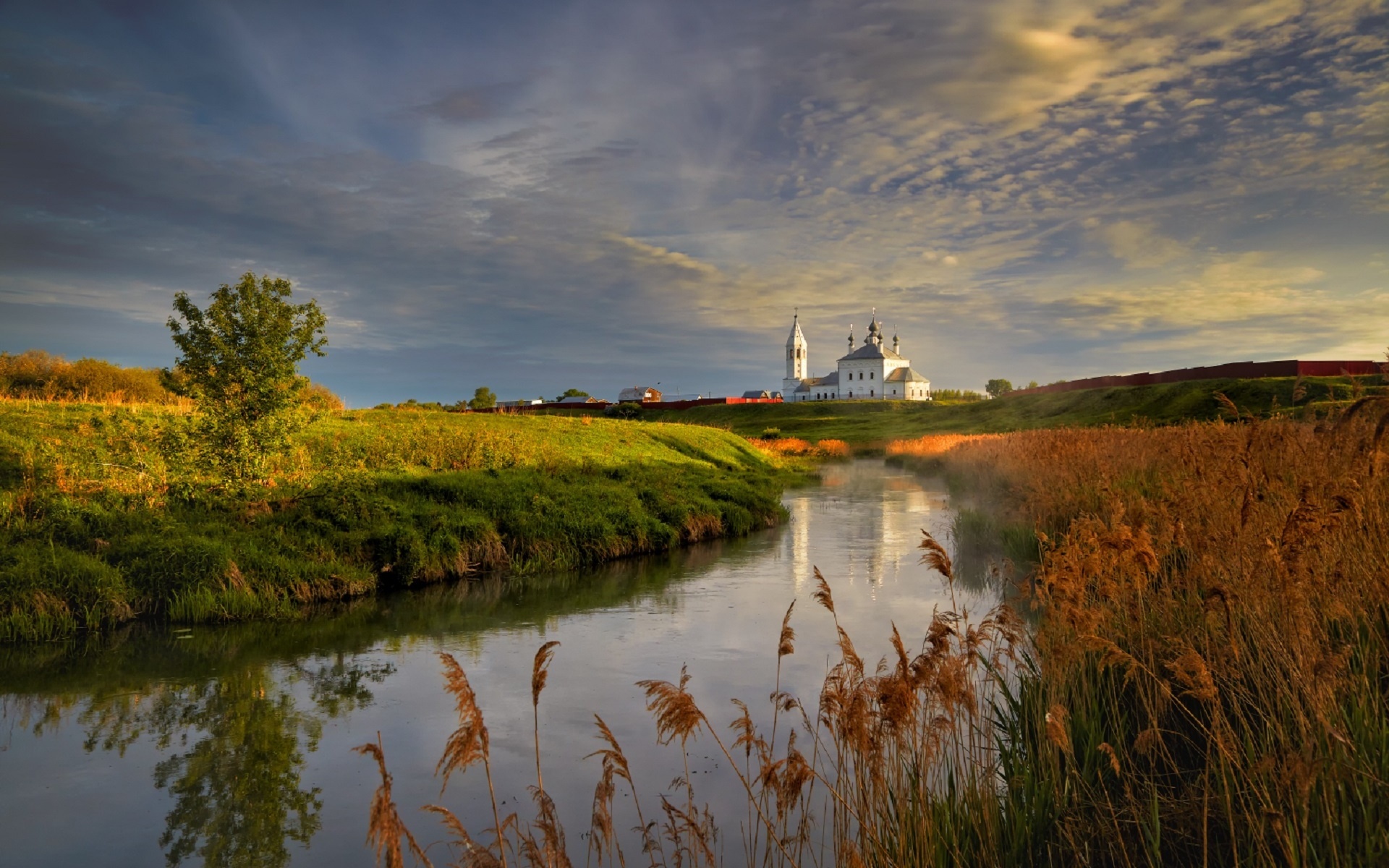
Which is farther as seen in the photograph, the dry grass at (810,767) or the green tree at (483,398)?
the green tree at (483,398)

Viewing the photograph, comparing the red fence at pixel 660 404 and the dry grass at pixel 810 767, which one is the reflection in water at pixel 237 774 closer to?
the dry grass at pixel 810 767

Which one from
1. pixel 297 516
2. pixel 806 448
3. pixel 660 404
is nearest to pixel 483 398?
pixel 660 404

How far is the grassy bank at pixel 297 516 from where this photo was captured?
14570mm

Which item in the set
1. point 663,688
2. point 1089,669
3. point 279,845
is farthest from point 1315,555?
point 279,845

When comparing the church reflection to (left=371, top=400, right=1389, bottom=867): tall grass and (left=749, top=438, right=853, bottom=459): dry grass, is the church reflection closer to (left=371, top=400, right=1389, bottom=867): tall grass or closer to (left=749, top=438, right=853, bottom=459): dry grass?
(left=371, top=400, right=1389, bottom=867): tall grass

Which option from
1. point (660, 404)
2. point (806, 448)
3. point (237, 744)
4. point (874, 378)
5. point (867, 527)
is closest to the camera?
point (237, 744)

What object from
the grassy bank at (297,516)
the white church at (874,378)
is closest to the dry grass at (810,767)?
the grassy bank at (297,516)

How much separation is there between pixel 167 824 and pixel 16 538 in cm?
1064

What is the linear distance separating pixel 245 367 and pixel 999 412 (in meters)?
86.1

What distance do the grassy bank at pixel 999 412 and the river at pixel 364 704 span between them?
1080 inches

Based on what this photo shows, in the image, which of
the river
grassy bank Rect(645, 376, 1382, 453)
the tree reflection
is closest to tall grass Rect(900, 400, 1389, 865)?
the river

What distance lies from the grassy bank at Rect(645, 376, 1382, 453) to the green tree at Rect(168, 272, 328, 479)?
1263 inches

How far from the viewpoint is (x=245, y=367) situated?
57.2 ft

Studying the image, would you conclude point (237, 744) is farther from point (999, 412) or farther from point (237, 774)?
point (999, 412)
